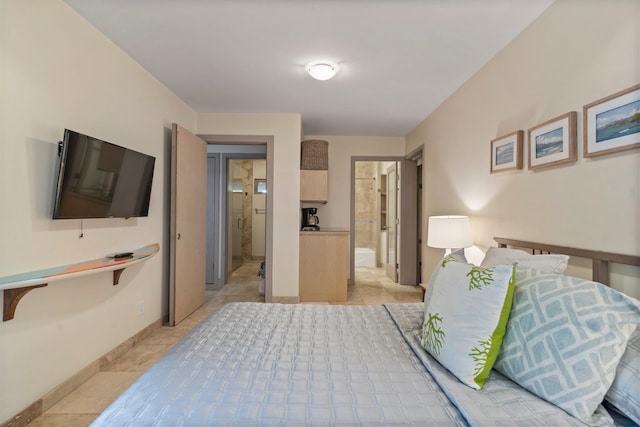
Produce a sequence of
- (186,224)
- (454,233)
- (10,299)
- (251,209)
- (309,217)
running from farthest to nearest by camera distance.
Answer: (251,209), (309,217), (186,224), (454,233), (10,299)

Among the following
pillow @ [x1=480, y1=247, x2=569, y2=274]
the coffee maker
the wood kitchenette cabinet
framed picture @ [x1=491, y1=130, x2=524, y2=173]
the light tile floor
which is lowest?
the light tile floor

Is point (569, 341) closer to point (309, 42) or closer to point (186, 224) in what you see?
point (309, 42)

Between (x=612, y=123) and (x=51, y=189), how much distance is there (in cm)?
301

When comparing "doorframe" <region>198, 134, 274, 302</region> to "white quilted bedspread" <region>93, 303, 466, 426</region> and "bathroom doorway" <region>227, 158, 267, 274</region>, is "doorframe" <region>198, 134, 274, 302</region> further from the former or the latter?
"bathroom doorway" <region>227, 158, 267, 274</region>

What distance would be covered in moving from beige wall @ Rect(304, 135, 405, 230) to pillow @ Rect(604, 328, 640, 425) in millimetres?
3974

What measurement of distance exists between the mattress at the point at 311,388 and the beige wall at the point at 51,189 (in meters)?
1.04

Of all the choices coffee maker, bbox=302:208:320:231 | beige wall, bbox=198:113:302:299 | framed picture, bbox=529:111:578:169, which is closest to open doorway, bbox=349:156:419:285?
coffee maker, bbox=302:208:320:231

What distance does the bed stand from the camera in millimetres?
847

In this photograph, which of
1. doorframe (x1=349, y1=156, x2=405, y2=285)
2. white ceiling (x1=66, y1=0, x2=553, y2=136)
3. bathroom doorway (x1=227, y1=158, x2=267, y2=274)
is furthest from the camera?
bathroom doorway (x1=227, y1=158, x2=267, y2=274)

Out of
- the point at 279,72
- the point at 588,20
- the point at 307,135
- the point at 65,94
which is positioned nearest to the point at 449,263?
the point at 588,20

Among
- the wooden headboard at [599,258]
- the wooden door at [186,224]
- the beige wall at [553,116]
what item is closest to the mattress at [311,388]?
the wooden headboard at [599,258]

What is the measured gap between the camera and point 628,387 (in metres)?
0.85

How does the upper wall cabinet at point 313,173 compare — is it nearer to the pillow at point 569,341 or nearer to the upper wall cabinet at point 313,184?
the upper wall cabinet at point 313,184

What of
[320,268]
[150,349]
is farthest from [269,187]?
[150,349]
